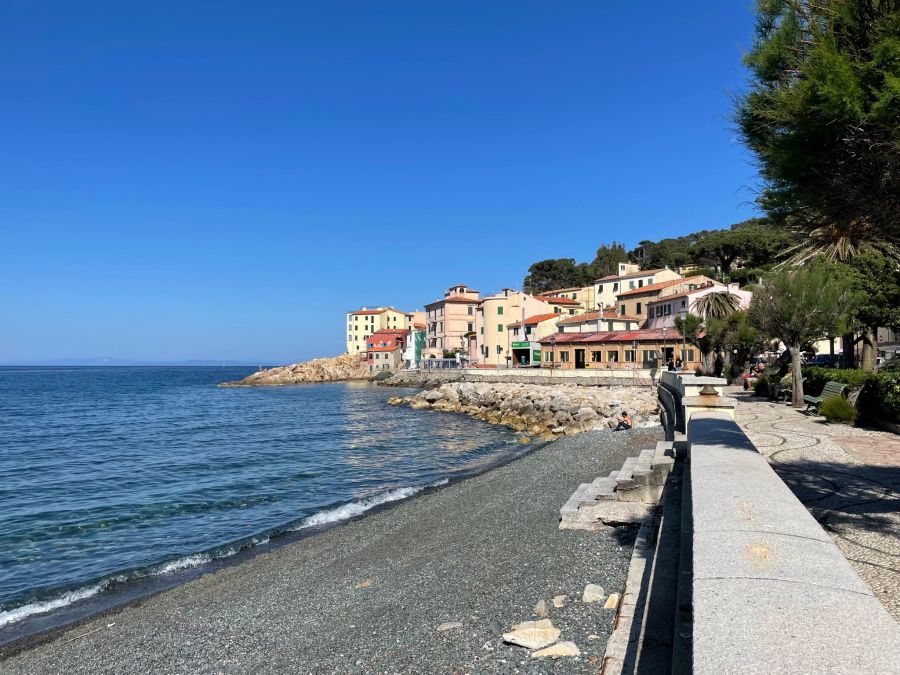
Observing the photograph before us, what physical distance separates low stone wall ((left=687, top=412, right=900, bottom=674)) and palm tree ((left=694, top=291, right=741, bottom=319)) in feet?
157

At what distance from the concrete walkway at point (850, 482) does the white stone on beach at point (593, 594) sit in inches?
98.7

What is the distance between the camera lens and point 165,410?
184ft

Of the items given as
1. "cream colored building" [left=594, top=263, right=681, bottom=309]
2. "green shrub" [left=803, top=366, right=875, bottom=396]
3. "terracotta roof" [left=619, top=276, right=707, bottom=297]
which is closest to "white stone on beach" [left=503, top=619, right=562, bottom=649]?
"green shrub" [left=803, top=366, right=875, bottom=396]

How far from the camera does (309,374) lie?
111562 mm

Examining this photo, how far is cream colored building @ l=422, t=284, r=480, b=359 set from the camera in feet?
311

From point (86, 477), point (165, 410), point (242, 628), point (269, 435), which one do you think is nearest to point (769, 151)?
point (242, 628)

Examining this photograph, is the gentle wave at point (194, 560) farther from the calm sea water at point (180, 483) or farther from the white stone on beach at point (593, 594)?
the white stone on beach at point (593, 594)

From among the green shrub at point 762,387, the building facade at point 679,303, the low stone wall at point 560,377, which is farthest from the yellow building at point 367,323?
the green shrub at point 762,387

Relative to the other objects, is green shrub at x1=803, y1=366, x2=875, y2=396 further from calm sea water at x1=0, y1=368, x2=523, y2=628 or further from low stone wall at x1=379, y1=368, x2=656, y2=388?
low stone wall at x1=379, y1=368, x2=656, y2=388

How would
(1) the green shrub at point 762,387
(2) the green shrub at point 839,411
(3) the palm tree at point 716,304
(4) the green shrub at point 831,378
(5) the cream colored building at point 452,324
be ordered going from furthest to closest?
(5) the cream colored building at point 452,324 < (3) the palm tree at point 716,304 < (1) the green shrub at point 762,387 < (4) the green shrub at point 831,378 < (2) the green shrub at point 839,411

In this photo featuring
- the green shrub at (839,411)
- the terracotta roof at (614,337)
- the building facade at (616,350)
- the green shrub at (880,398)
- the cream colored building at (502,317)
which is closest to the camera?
the green shrub at (880,398)

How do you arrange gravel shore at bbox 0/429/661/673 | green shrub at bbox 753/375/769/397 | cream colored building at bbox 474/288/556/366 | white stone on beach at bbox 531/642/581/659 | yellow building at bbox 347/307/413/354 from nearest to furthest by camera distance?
white stone on beach at bbox 531/642/581/659 < gravel shore at bbox 0/429/661/673 < green shrub at bbox 753/375/769/397 < cream colored building at bbox 474/288/556/366 < yellow building at bbox 347/307/413/354

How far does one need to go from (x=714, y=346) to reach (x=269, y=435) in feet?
103

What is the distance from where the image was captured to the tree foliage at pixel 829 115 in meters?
5.36
